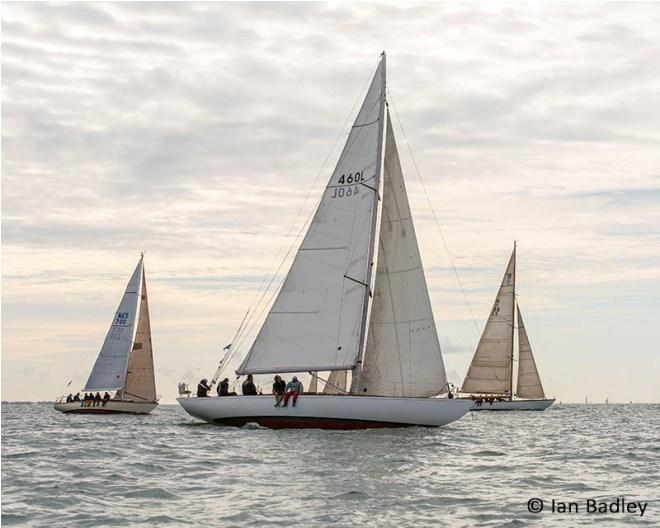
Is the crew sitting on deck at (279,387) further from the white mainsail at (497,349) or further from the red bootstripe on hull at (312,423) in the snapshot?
the white mainsail at (497,349)

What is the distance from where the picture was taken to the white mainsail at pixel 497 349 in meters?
81.1

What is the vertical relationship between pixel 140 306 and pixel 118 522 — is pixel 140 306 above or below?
above

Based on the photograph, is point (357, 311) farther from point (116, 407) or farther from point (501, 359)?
point (501, 359)

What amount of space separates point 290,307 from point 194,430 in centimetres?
605

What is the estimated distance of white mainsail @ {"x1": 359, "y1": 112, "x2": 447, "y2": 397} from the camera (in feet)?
121

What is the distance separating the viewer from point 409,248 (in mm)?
38375

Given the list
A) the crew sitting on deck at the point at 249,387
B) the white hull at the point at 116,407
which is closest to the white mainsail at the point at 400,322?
the crew sitting on deck at the point at 249,387

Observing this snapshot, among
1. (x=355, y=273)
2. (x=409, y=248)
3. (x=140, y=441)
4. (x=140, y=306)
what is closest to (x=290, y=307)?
(x=355, y=273)

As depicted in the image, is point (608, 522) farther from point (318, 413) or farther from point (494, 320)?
point (494, 320)

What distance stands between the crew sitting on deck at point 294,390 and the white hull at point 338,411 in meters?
0.20

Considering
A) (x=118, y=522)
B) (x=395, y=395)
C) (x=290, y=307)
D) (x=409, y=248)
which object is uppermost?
(x=409, y=248)

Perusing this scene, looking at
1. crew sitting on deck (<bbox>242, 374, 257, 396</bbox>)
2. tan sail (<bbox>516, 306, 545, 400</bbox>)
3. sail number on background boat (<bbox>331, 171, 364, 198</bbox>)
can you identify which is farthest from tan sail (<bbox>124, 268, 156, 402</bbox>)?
tan sail (<bbox>516, 306, 545, 400</bbox>)

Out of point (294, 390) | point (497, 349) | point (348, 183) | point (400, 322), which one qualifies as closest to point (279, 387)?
point (294, 390)

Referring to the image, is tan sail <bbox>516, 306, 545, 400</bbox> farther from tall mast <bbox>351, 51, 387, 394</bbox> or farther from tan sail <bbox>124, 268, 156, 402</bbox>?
tall mast <bbox>351, 51, 387, 394</bbox>
